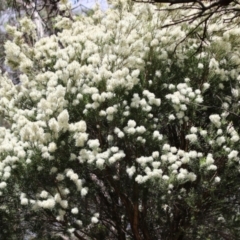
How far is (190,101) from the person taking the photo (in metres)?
4.08

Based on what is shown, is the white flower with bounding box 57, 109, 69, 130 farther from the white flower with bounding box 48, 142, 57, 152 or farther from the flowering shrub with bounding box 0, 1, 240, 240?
the white flower with bounding box 48, 142, 57, 152

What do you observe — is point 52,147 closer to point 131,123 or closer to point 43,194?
point 43,194

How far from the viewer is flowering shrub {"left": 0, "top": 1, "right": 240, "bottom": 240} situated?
373cm

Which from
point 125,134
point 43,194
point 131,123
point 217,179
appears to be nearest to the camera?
point 43,194

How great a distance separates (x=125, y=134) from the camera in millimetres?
3918

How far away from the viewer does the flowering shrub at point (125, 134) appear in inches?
A: 147

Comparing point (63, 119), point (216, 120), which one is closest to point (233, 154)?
point (216, 120)

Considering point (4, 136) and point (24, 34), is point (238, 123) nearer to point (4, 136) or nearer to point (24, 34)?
point (4, 136)

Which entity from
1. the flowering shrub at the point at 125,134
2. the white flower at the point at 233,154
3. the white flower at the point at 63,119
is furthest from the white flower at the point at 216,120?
the white flower at the point at 63,119

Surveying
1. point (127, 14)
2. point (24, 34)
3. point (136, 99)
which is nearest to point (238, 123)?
point (136, 99)

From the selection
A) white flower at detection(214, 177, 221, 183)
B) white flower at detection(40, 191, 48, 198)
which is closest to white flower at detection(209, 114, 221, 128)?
white flower at detection(214, 177, 221, 183)

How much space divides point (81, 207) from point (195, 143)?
3.83 ft

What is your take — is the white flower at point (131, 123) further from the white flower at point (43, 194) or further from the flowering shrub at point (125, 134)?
the white flower at point (43, 194)

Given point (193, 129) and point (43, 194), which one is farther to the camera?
point (193, 129)
